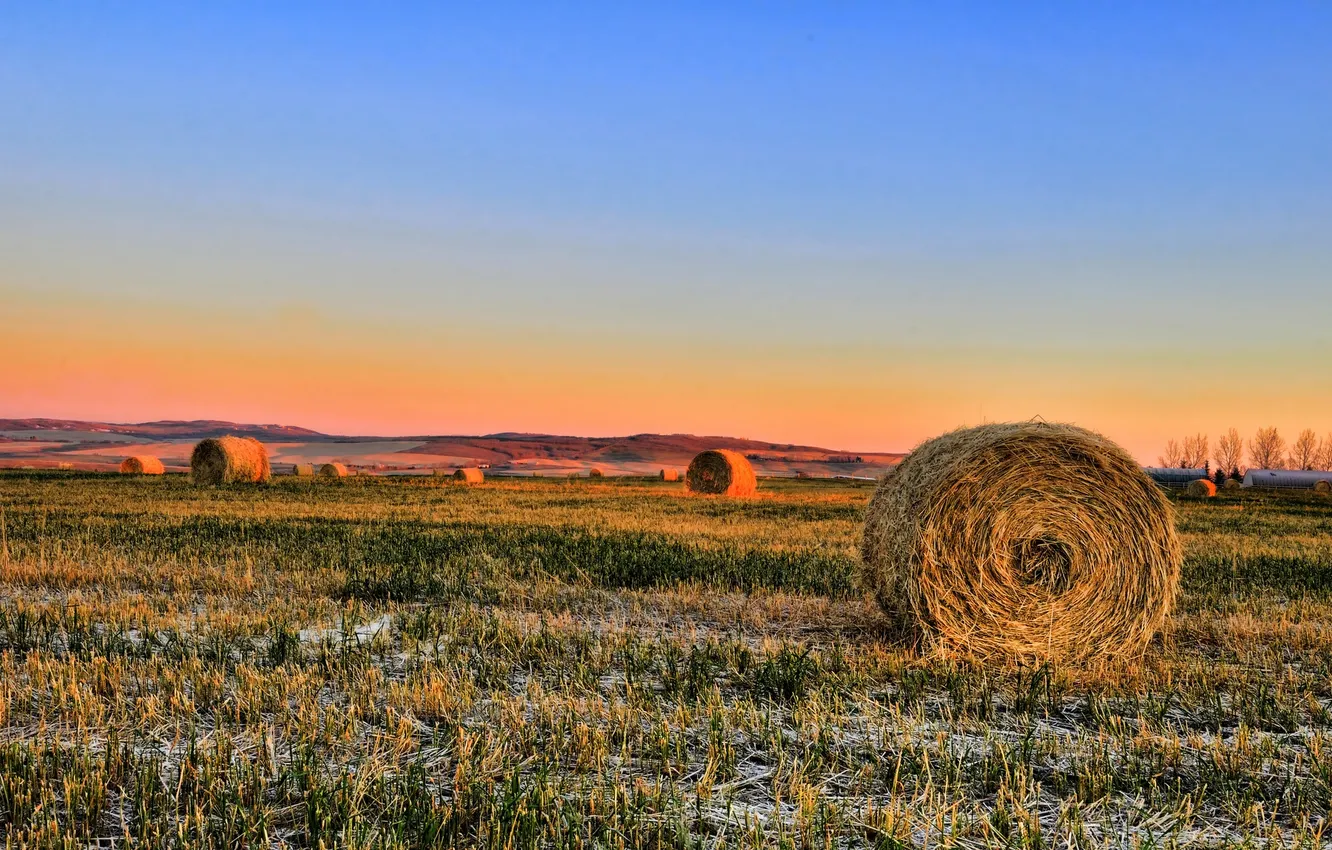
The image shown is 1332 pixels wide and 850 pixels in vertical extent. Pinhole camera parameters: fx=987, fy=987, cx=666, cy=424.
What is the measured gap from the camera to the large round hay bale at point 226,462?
107ft

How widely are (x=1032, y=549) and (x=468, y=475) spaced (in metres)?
35.4

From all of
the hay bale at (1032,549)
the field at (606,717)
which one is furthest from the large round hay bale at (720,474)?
the hay bale at (1032,549)

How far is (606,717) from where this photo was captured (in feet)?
18.7

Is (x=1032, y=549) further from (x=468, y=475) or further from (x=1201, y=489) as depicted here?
(x=1201, y=489)

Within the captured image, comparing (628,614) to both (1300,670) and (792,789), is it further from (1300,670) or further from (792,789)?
(1300,670)

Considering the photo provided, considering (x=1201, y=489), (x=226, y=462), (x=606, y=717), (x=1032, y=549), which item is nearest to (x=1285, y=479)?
(x=1201, y=489)

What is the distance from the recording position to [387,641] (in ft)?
25.2

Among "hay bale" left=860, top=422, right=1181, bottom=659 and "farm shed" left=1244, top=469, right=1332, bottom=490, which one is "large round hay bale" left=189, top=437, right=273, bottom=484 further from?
"farm shed" left=1244, top=469, right=1332, bottom=490

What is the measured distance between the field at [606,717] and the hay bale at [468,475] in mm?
29707

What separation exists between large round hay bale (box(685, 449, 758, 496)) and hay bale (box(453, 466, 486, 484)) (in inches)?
505

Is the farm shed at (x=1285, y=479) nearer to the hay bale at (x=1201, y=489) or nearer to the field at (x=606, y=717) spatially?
the hay bale at (x=1201, y=489)

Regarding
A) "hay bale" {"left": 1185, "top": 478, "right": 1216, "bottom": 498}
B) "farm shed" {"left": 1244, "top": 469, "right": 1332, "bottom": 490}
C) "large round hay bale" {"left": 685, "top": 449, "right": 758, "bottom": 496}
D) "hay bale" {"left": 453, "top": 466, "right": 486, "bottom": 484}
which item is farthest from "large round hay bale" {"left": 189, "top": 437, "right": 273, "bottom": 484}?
"farm shed" {"left": 1244, "top": 469, "right": 1332, "bottom": 490}

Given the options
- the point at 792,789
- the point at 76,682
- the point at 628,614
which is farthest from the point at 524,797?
the point at 628,614

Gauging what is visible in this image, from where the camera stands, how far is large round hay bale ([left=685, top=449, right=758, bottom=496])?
31328 millimetres
